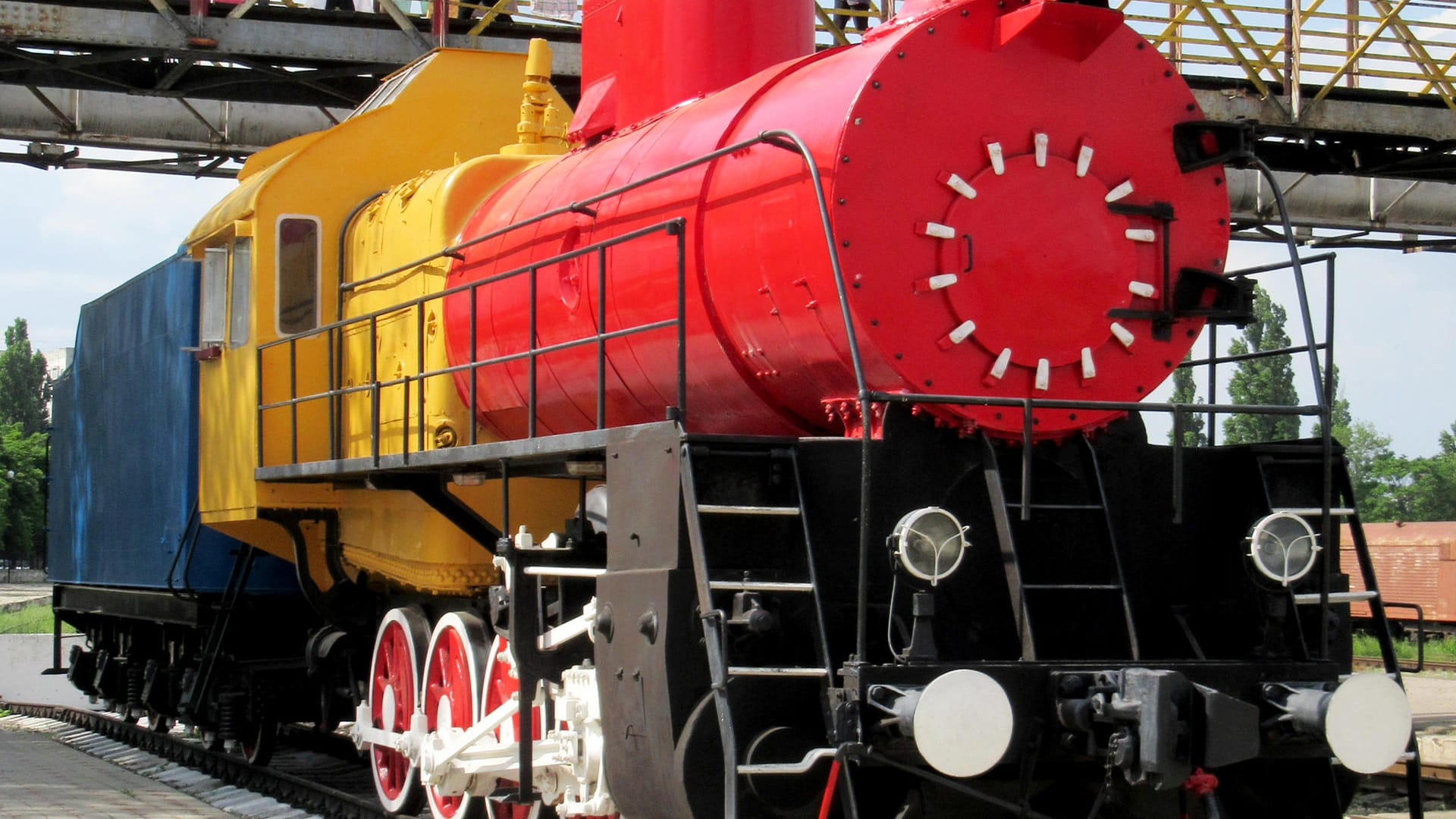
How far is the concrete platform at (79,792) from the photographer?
33.0ft

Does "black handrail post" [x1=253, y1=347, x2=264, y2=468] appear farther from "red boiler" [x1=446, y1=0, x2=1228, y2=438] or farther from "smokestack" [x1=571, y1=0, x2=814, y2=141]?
"red boiler" [x1=446, y1=0, x2=1228, y2=438]

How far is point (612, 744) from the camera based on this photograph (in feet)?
19.9

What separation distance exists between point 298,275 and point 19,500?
73.6 metres

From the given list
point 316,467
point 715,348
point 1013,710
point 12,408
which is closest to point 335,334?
point 316,467

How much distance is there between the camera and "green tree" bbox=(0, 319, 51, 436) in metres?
100

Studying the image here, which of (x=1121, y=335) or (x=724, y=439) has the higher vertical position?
(x=1121, y=335)

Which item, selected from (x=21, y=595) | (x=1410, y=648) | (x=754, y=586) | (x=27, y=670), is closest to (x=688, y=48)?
(x=754, y=586)

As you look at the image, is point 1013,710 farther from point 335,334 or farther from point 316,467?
point 335,334

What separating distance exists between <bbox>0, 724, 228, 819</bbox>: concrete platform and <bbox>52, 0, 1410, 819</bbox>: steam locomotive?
3.13 meters

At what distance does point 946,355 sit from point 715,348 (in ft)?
3.43

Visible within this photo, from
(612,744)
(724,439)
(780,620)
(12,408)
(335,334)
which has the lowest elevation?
(612,744)

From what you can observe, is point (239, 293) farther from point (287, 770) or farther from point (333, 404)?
point (287, 770)

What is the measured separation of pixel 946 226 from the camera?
6.02 meters

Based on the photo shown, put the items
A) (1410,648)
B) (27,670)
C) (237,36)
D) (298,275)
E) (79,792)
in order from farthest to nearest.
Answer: (1410,648)
(27,670)
(237,36)
(79,792)
(298,275)
